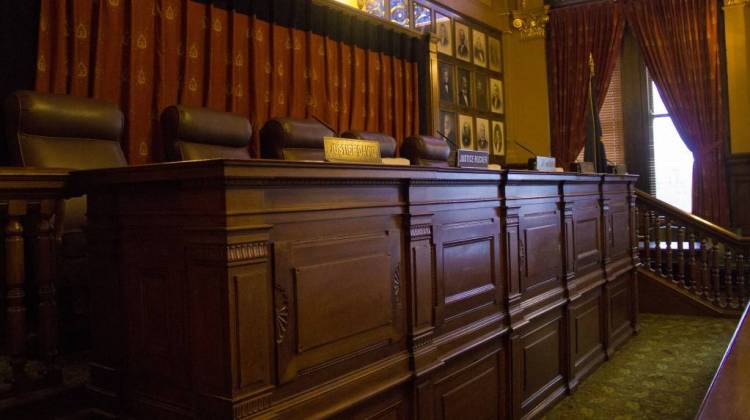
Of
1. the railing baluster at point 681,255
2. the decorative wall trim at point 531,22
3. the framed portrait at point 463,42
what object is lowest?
the railing baluster at point 681,255

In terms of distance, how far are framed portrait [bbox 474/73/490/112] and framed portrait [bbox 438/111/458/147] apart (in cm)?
67

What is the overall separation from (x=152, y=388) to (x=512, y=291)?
5.50 ft

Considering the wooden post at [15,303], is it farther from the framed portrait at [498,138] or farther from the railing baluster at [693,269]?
the framed portrait at [498,138]

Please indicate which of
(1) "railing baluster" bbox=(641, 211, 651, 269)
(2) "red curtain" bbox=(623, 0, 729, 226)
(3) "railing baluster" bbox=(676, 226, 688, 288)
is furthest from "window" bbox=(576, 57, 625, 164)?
(3) "railing baluster" bbox=(676, 226, 688, 288)

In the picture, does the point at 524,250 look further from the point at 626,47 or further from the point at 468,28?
the point at 626,47

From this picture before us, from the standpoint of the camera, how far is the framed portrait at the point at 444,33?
6.61 meters

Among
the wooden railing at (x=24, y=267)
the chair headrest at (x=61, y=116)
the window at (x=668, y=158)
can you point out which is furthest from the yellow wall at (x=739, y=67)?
the wooden railing at (x=24, y=267)

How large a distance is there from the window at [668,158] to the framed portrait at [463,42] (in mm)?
2229

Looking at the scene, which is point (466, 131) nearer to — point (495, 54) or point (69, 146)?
point (495, 54)

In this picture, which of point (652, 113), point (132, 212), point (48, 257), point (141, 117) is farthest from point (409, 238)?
point (652, 113)

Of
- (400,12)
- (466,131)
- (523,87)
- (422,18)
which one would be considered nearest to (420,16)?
(422,18)

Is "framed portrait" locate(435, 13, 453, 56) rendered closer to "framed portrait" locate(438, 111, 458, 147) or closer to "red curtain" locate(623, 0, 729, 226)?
"framed portrait" locate(438, 111, 458, 147)

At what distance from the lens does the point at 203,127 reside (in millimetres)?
3158

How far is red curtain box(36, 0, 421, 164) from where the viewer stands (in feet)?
11.3
